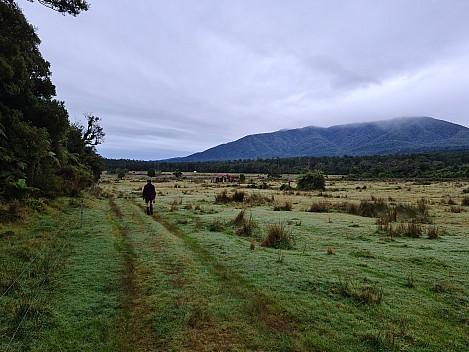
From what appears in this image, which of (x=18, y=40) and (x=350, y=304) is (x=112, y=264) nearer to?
(x=350, y=304)

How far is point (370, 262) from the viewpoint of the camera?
29.2ft

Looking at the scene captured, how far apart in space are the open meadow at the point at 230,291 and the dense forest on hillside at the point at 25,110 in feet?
15.0

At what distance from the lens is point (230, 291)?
22.0 ft

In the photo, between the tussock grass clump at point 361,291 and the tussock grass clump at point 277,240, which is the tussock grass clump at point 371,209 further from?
the tussock grass clump at point 361,291

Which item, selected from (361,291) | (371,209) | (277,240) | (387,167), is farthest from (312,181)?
(387,167)

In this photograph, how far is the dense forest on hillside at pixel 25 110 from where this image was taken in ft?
49.9

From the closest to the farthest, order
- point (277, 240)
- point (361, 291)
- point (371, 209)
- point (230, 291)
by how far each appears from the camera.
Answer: point (361, 291)
point (230, 291)
point (277, 240)
point (371, 209)

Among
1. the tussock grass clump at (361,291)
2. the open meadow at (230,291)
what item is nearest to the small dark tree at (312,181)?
the open meadow at (230,291)

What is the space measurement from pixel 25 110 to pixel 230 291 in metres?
18.1

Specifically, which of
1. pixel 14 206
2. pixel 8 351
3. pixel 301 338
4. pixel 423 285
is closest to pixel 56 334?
pixel 8 351

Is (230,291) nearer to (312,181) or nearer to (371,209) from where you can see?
(371,209)

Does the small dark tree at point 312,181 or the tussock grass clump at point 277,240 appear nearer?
the tussock grass clump at point 277,240

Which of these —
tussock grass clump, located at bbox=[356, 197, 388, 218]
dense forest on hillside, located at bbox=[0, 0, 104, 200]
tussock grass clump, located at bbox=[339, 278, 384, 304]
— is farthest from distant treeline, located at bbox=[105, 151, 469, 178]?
tussock grass clump, located at bbox=[339, 278, 384, 304]

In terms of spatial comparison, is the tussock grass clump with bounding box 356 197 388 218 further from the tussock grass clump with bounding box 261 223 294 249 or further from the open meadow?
the tussock grass clump with bounding box 261 223 294 249
